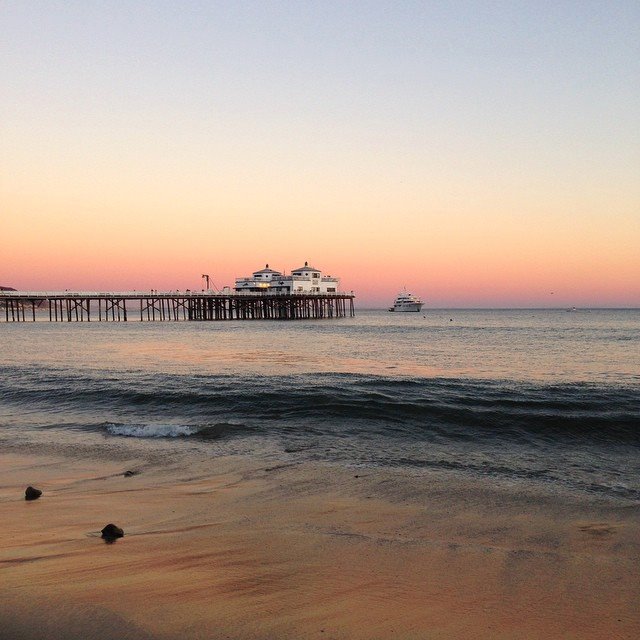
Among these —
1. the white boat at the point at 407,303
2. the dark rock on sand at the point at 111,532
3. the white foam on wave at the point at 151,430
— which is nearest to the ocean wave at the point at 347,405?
the white foam on wave at the point at 151,430

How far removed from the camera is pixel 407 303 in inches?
6722

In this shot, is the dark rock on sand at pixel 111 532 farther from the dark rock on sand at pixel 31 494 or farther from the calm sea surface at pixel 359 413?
the calm sea surface at pixel 359 413

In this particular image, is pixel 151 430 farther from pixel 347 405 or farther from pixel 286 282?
pixel 286 282

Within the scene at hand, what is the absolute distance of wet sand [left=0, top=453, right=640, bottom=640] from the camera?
4.17 metres

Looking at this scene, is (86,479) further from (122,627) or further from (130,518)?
(122,627)

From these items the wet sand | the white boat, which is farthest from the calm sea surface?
the white boat

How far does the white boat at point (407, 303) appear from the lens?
170 meters

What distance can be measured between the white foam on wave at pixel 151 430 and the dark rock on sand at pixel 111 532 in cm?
634

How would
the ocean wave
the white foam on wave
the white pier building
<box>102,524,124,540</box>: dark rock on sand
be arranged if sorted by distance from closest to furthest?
1. <box>102,524,124,540</box>: dark rock on sand
2. the white foam on wave
3. the ocean wave
4. the white pier building

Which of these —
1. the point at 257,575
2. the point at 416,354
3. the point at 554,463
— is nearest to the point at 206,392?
the point at 554,463

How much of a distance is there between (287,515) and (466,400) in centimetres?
1009

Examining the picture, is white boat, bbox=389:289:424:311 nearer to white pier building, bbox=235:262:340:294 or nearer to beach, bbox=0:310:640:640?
white pier building, bbox=235:262:340:294

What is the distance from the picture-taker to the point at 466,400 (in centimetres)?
1587

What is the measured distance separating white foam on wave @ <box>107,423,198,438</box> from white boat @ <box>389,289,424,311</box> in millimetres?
160410
